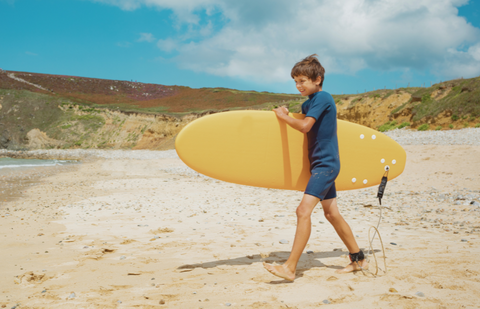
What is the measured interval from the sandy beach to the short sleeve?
4.50 feet

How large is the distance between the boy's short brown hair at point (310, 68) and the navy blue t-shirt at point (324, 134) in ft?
0.53

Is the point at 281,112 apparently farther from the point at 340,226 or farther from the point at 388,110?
the point at 388,110

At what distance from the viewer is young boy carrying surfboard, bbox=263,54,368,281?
8.16 feet

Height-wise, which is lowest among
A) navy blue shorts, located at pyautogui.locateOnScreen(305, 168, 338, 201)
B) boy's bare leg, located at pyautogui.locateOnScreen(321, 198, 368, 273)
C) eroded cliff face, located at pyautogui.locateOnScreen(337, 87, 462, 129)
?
boy's bare leg, located at pyautogui.locateOnScreen(321, 198, 368, 273)

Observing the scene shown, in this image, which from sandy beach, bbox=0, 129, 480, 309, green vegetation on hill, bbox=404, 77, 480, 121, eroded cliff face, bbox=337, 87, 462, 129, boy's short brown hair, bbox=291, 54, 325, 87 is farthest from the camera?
eroded cliff face, bbox=337, 87, 462, 129

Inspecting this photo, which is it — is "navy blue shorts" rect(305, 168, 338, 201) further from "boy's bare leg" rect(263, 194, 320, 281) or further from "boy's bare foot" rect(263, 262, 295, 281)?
"boy's bare foot" rect(263, 262, 295, 281)

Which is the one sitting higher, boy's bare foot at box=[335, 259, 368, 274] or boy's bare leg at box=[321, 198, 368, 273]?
boy's bare leg at box=[321, 198, 368, 273]

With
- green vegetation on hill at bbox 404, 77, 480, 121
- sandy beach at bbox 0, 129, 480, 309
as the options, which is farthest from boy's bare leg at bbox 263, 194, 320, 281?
green vegetation on hill at bbox 404, 77, 480, 121

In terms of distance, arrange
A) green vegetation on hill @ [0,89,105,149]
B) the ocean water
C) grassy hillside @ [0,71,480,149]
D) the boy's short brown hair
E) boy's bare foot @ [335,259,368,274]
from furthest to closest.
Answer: green vegetation on hill @ [0,89,105,149], grassy hillside @ [0,71,480,149], the ocean water, boy's bare foot @ [335,259,368,274], the boy's short brown hair

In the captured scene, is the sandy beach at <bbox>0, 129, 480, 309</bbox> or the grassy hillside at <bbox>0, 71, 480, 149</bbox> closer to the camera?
the sandy beach at <bbox>0, 129, 480, 309</bbox>

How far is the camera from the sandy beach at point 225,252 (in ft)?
7.34

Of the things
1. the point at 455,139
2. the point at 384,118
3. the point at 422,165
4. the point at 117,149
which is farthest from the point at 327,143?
the point at 117,149

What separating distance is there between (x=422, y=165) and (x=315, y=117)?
897 centimetres

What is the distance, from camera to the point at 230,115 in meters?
3.22
